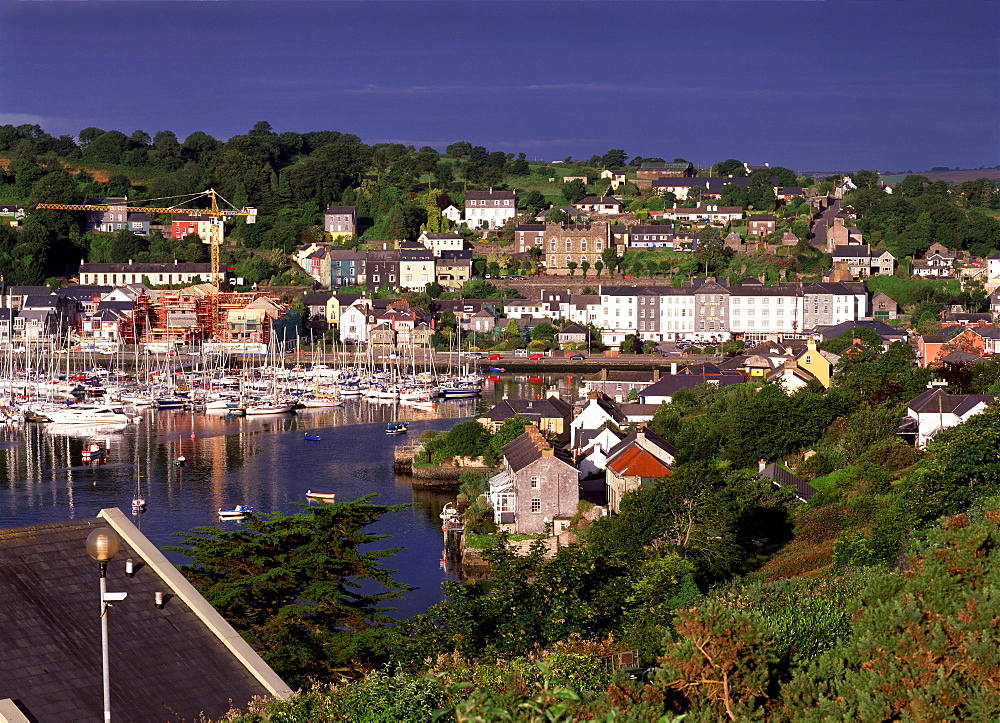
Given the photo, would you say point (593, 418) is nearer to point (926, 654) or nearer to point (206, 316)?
point (926, 654)

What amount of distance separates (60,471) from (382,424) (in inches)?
278

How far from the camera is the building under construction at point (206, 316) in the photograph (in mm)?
38969

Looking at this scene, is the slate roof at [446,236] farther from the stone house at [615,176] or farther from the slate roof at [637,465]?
the slate roof at [637,465]

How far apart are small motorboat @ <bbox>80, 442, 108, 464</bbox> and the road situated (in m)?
26.5

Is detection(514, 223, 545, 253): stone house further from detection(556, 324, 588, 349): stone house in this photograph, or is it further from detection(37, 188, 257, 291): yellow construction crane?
detection(37, 188, 257, 291): yellow construction crane

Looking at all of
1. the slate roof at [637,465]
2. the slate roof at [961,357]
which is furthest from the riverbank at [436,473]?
the slate roof at [961,357]

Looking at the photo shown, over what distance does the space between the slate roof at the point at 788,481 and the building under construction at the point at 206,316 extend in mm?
25803

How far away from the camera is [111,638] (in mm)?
3688

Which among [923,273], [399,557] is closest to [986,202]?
[923,273]

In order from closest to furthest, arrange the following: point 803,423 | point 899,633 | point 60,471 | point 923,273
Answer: point 899,633, point 803,423, point 60,471, point 923,273

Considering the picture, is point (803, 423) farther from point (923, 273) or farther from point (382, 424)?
point (923, 273)

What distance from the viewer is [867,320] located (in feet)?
119

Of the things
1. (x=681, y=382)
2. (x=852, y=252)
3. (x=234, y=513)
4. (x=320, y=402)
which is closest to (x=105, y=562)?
(x=234, y=513)

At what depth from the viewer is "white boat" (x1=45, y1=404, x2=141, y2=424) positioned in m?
25.7
